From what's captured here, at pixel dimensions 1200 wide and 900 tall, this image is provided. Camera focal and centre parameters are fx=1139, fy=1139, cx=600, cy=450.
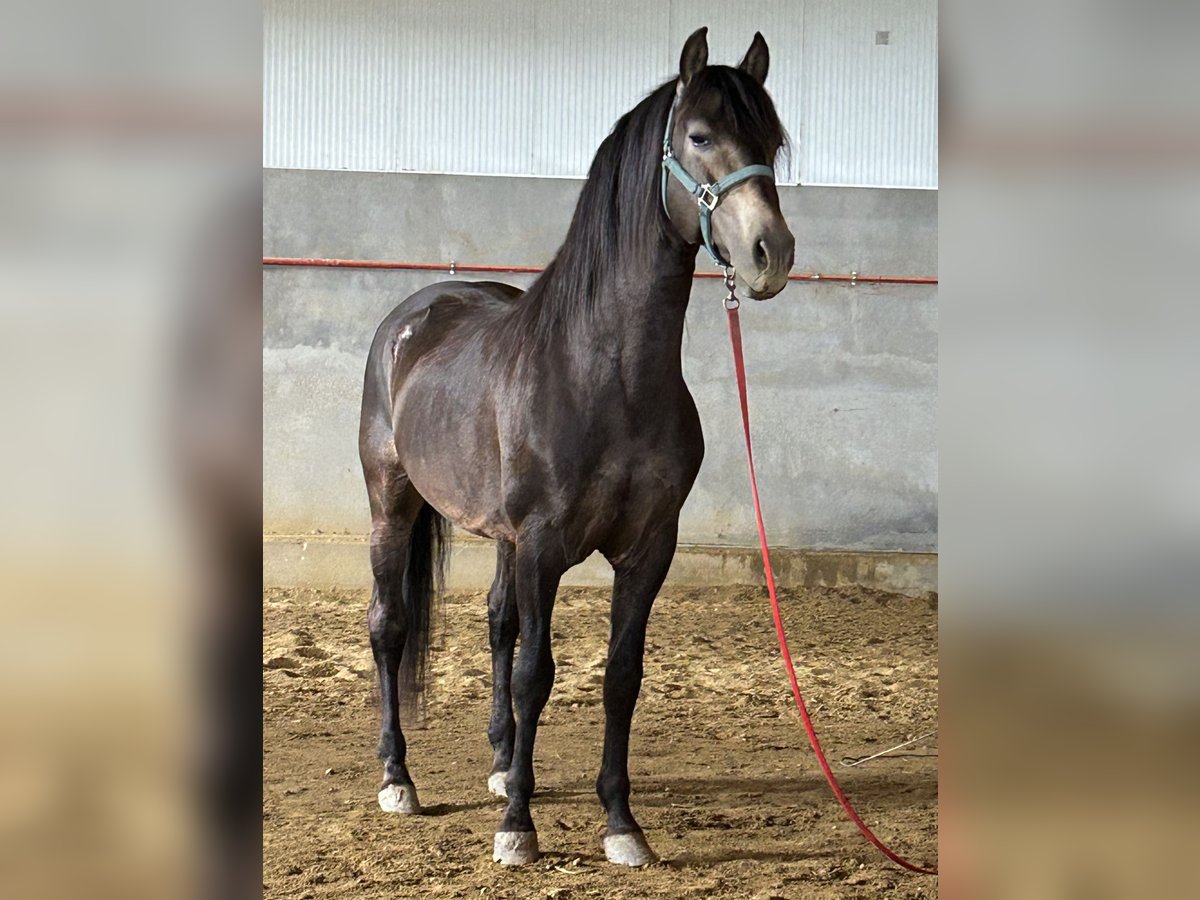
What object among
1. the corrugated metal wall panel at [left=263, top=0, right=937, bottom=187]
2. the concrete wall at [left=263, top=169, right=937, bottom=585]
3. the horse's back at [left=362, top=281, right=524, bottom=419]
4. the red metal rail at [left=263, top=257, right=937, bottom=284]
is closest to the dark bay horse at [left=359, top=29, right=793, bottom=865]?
the horse's back at [left=362, top=281, right=524, bottom=419]

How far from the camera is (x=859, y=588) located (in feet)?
18.9

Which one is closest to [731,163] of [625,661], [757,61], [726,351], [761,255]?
[761,255]

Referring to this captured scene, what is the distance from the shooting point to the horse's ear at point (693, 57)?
217 centimetres

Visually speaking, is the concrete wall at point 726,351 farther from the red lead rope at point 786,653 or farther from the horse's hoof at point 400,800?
the red lead rope at point 786,653

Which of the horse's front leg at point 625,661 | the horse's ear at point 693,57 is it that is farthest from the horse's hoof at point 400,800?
the horse's ear at point 693,57

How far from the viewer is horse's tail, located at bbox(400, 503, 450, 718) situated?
319 cm

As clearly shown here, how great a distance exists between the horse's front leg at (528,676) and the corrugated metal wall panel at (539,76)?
13.2ft

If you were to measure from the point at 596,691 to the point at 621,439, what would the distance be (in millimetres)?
1901

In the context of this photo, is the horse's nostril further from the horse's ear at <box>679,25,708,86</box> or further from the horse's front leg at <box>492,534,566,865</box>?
the horse's front leg at <box>492,534,566,865</box>
